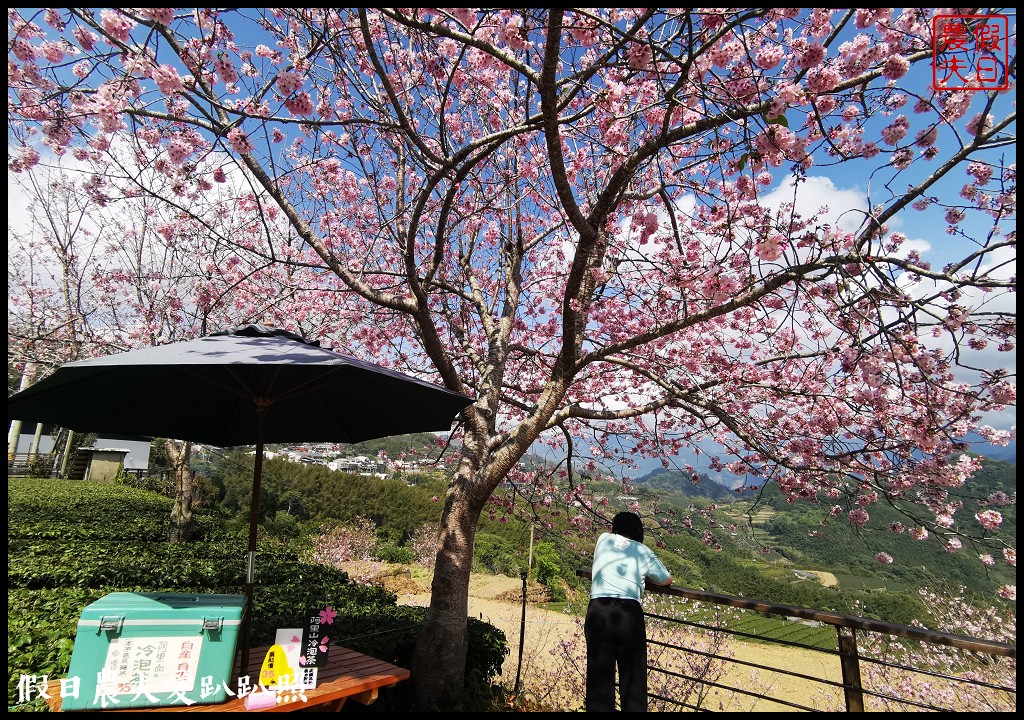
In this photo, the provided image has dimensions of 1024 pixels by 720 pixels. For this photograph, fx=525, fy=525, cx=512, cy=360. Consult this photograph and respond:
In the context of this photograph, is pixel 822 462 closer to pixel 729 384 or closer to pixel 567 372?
pixel 729 384

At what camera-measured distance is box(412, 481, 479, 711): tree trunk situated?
4105 millimetres

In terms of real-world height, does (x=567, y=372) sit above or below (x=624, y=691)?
above

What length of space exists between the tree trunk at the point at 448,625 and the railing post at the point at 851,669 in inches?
104

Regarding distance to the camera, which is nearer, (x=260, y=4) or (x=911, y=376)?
(x=260, y=4)

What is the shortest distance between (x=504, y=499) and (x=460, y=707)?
276cm

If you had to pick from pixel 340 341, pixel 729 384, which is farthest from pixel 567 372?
pixel 340 341

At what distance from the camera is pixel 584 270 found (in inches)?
162

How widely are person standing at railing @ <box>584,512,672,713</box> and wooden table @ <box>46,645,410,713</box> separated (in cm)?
111

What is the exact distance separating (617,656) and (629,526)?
74cm

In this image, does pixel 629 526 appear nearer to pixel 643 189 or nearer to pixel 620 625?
pixel 620 625

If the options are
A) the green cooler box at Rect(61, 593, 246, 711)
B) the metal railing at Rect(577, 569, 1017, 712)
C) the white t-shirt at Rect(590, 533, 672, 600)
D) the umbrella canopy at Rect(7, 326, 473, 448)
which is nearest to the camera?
the green cooler box at Rect(61, 593, 246, 711)

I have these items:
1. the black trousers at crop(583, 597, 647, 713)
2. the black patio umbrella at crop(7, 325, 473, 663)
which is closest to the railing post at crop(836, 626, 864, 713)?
the black trousers at crop(583, 597, 647, 713)

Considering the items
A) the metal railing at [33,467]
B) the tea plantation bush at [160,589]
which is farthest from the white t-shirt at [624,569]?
the metal railing at [33,467]

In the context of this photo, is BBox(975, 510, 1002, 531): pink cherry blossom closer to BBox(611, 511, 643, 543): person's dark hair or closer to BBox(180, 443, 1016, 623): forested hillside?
BBox(611, 511, 643, 543): person's dark hair
